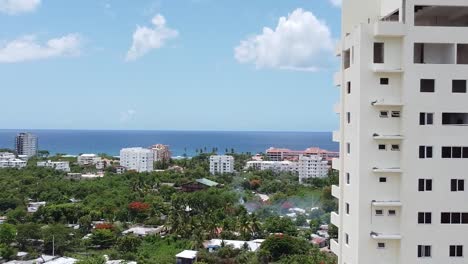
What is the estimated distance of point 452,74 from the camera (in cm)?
616

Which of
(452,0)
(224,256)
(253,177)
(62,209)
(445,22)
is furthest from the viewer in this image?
(253,177)

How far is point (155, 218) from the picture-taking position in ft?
94.4

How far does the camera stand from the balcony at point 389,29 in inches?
241

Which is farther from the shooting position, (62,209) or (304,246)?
(62,209)

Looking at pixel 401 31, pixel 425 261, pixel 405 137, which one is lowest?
pixel 425 261

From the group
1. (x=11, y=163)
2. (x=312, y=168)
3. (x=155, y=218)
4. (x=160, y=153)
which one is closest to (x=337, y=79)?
(x=155, y=218)

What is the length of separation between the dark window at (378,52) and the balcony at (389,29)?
16cm

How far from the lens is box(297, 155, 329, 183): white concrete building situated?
47.8 m

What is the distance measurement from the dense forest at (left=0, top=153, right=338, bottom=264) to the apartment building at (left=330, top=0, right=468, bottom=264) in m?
11.7

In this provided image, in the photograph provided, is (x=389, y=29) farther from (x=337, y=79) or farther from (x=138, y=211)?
(x=138, y=211)

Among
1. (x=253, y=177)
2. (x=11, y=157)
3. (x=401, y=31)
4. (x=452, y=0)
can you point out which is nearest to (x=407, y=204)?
(x=401, y=31)

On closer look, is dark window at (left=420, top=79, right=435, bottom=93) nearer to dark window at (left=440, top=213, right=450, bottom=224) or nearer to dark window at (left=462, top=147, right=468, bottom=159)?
dark window at (left=462, top=147, right=468, bottom=159)

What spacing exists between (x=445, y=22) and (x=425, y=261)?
2.95 m

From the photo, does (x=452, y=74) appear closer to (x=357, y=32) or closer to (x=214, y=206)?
(x=357, y=32)
